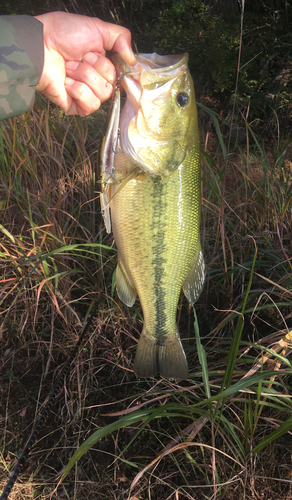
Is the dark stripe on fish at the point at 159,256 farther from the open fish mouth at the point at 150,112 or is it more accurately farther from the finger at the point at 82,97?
the finger at the point at 82,97

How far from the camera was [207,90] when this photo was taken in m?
5.20

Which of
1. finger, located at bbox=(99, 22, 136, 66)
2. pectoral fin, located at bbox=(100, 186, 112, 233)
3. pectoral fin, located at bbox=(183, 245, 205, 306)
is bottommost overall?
pectoral fin, located at bbox=(183, 245, 205, 306)

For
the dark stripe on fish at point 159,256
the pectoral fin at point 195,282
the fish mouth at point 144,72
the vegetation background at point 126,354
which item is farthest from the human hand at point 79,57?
the pectoral fin at point 195,282

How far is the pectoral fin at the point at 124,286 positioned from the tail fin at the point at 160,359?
0.22 meters

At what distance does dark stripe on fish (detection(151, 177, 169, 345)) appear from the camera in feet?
4.92

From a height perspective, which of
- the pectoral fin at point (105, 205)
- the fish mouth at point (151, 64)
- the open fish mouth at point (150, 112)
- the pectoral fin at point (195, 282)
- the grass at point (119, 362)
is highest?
the fish mouth at point (151, 64)

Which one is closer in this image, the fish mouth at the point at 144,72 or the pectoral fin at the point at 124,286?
the fish mouth at the point at 144,72

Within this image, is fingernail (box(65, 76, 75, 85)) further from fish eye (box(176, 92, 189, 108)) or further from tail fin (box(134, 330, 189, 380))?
tail fin (box(134, 330, 189, 380))

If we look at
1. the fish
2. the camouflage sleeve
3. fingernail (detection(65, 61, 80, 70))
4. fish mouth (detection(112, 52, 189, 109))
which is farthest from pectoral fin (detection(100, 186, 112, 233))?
fingernail (detection(65, 61, 80, 70))

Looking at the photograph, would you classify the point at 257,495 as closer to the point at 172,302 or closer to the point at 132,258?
the point at 172,302

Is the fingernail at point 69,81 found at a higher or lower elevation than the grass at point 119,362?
higher

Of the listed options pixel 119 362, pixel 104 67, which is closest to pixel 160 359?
pixel 119 362

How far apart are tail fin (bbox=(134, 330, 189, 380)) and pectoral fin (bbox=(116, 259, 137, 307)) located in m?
0.22

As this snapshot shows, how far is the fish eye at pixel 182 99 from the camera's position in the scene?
1.46m
